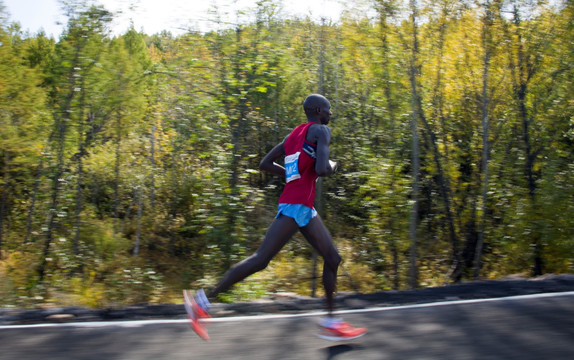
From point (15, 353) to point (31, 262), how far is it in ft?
26.3

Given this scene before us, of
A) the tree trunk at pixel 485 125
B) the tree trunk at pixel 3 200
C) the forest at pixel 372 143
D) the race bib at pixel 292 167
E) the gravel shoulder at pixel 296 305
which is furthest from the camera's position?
the tree trunk at pixel 3 200

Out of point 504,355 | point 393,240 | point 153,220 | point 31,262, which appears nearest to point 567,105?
point 393,240

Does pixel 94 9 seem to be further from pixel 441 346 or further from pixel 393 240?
pixel 441 346

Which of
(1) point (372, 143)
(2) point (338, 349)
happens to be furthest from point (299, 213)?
(1) point (372, 143)

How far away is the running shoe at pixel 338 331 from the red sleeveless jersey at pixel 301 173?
87 centimetres

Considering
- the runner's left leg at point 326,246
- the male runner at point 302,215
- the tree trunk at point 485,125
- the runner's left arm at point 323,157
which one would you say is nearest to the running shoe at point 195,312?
the male runner at point 302,215

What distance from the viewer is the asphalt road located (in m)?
3.02

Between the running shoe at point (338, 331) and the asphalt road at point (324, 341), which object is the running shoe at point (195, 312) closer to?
the asphalt road at point (324, 341)

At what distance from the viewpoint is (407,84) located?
805 cm

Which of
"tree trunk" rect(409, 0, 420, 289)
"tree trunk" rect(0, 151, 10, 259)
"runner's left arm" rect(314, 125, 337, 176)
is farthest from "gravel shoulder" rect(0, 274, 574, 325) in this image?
"tree trunk" rect(0, 151, 10, 259)

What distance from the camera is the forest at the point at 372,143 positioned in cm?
745

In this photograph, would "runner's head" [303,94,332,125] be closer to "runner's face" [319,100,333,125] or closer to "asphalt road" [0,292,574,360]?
"runner's face" [319,100,333,125]

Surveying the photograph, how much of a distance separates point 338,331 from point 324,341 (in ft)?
0.39

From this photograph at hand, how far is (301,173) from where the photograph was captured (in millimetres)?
3623
